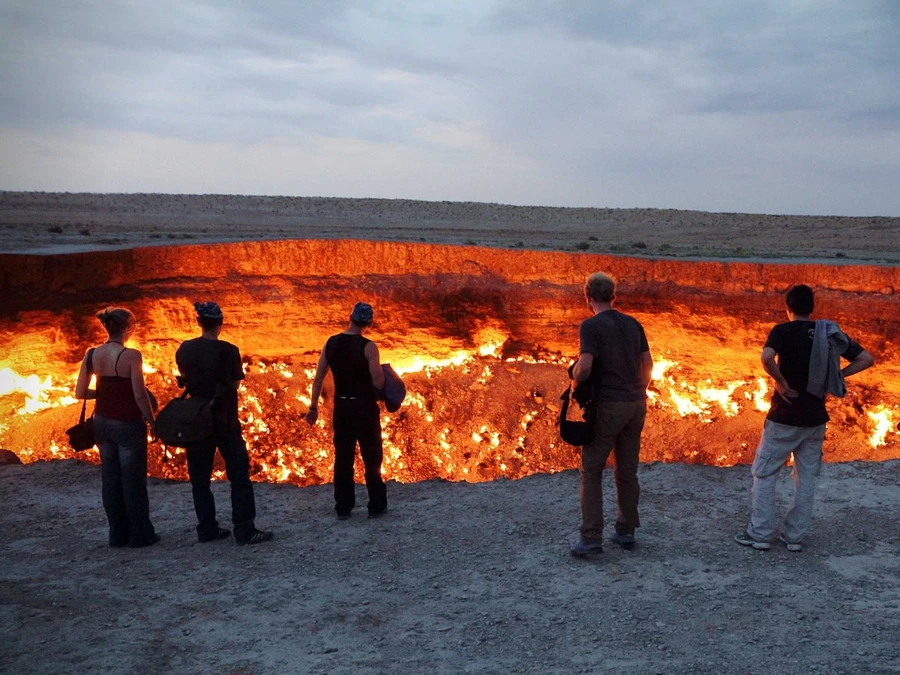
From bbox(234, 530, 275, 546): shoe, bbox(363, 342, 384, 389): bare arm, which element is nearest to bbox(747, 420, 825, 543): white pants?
bbox(363, 342, 384, 389): bare arm

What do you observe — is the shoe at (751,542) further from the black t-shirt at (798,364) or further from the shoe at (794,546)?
the black t-shirt at (798,364)

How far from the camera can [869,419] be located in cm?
1266

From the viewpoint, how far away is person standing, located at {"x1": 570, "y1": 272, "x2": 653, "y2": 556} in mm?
5223

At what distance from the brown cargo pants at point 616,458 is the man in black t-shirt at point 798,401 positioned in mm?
891

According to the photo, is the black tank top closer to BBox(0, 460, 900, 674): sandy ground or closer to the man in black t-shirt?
BBox(0, 460, 900, 674): sandy ground

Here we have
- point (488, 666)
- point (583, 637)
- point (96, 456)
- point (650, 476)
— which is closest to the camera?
point (488, 666)

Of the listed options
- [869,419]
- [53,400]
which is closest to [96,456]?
[53,400]

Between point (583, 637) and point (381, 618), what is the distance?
119 centimetres

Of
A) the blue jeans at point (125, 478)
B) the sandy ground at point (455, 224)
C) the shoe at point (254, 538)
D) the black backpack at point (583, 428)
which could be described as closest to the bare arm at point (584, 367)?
the black backpack at point (583, 428)

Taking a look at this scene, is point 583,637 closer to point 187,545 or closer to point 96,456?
point 187,545

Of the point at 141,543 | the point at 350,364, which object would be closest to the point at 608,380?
the point at 350,364

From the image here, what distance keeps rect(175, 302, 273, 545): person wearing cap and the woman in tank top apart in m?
0.35

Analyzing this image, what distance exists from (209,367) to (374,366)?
123 cm

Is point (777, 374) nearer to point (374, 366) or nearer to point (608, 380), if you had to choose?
point (608, 380)
